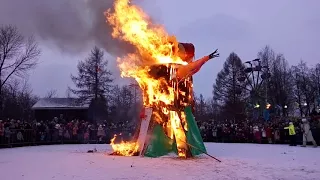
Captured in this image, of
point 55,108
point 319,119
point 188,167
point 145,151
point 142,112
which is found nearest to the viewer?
point 188,167

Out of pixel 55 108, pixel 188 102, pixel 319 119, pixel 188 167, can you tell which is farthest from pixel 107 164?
pixel 55 108

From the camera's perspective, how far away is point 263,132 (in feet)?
88.6

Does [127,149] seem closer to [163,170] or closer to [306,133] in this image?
[163,170]

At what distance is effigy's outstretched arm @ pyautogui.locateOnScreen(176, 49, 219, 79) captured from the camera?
15151mm

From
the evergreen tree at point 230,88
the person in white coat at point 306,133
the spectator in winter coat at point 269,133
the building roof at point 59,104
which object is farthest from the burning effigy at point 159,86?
the evergreen tree at point 230,88

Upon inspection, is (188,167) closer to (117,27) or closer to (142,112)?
(142,112)

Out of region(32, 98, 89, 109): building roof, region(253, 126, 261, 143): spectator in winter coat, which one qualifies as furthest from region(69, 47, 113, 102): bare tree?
region(253, 126, 261, 143): spectator in winter coat

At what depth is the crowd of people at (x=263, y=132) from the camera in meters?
23.8

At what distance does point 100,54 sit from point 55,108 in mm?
8719

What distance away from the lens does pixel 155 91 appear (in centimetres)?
1709

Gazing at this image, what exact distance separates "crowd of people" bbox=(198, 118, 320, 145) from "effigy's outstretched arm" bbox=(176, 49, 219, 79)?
30.8 ft

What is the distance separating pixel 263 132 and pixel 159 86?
1274cm

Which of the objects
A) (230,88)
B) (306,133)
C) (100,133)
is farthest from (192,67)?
(230,88)

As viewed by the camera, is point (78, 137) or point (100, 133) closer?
point (100, 133)
